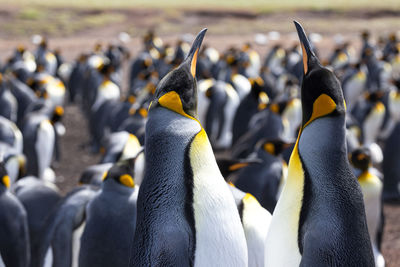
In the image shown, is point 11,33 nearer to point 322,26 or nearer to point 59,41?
point 59,41

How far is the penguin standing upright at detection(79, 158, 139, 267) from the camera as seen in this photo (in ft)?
9.29

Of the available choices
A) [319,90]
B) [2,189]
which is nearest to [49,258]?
[2,189]

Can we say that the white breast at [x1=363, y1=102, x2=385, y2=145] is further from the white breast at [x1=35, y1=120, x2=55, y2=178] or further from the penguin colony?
the white breast at [x1=35, y1=120, x2=55, y2=178]

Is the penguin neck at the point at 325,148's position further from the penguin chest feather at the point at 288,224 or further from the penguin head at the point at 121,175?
the penguin head at the point at 121,175

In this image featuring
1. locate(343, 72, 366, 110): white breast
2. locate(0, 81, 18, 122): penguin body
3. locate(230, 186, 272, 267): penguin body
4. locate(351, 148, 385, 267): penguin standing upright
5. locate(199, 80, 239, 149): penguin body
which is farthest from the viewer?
locate(343, 72, 366, 110): white breast

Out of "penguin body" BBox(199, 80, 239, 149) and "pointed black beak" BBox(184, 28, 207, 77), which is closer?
"pointed black beak" BBox(184, 28, 207, 77)

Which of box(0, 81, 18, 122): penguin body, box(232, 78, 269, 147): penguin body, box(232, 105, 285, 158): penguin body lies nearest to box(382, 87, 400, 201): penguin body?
box(232, 105, 285, 158): penguin body

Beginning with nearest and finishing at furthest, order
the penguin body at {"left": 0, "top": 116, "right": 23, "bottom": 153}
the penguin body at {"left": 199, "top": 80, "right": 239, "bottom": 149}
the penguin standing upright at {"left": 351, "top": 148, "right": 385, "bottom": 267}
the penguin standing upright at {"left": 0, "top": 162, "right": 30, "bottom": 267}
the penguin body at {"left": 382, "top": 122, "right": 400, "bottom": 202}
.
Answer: the penguin standing upright at {"left": 0, "top": 162, "right": 30, "bottom": 267} → the penguin standing upright at {"left": 351, "top": 148, "right": 385, "bottom": 267} → the penguin body at {"left": 0, "top": 116, "right": 23, "bottom": 153} → the penguin body at {"left": 382, "top": 122, "right": 400, "bottom": 202} → the penguin body at {"left": 199, "top": 80, "right": 239, "bottom": 149}

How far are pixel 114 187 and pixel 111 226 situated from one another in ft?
0.63

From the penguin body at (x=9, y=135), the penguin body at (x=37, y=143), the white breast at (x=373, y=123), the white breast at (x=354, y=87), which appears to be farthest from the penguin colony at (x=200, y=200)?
the white breast at (x=354, y=87)

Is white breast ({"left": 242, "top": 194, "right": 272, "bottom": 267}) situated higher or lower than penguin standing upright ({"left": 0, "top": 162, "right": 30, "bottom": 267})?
higher

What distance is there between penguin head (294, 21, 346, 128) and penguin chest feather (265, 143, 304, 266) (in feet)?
0.59

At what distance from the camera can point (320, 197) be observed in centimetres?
202

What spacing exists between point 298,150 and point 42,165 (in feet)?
17.0
